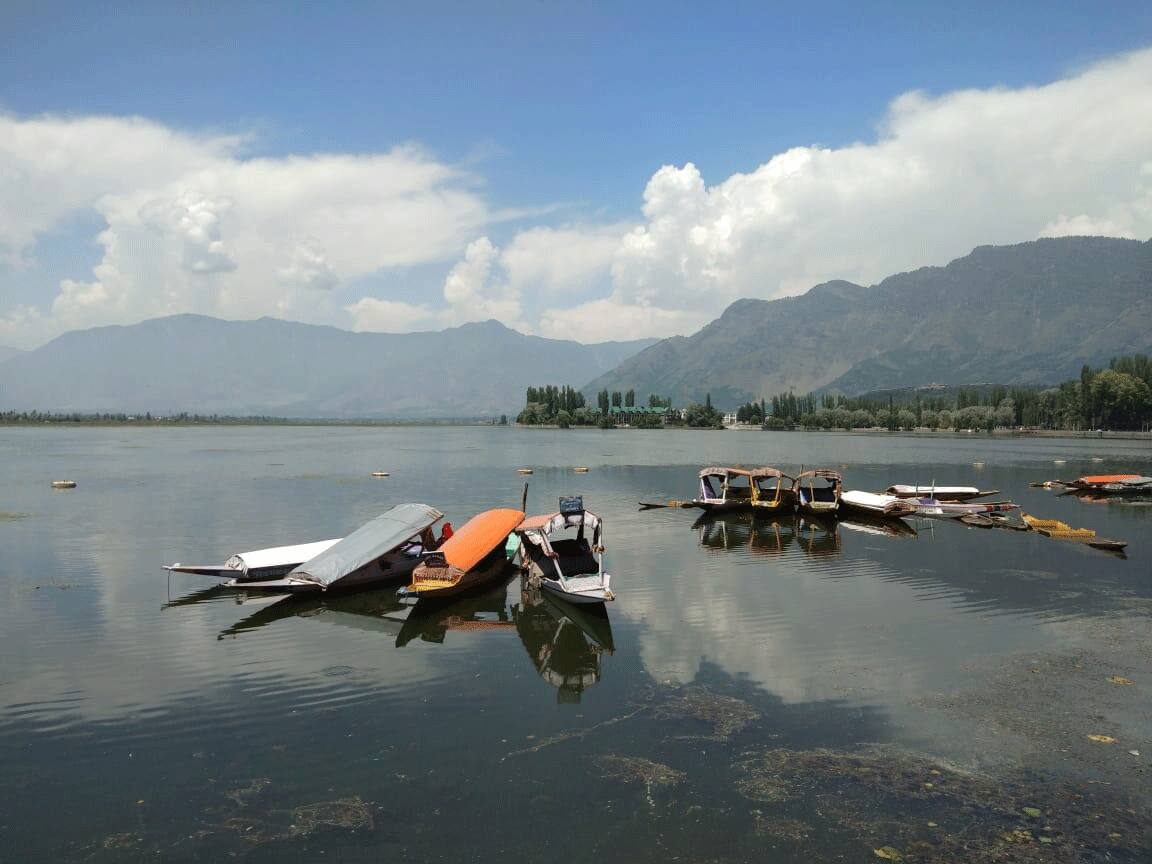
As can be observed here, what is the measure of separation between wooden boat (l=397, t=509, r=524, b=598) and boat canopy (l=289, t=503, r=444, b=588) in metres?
1.65

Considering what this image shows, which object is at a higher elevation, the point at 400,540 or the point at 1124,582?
the point at 400,540

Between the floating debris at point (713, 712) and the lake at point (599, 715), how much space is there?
3.5 inches

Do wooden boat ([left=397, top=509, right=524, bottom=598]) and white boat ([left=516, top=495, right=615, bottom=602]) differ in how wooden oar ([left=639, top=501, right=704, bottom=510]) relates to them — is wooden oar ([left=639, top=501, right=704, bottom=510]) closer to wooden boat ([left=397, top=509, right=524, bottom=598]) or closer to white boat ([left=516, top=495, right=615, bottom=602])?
wooden boat ([left=397, top=509, right=524, bottom=598])

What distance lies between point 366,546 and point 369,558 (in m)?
0.85

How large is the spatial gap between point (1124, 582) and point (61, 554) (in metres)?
54.5

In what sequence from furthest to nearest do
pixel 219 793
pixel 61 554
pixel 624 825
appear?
pixel 61 554 < pixel 219 793 < pixel 624 825

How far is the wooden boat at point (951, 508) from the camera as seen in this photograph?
54.5 m

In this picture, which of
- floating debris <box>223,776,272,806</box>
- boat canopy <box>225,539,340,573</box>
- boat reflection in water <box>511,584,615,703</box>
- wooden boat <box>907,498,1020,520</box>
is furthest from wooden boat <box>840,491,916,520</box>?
floating debris <box>223,776,272,806</box>

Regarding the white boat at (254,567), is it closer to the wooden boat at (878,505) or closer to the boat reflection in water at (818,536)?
the boat reflection in water at (818,536)

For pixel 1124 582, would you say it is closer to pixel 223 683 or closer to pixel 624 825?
pixel 624 825

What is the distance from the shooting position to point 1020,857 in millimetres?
12367

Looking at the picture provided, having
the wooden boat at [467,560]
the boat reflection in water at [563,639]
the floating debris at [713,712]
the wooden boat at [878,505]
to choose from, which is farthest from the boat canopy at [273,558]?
the wooden boat at [878,505]

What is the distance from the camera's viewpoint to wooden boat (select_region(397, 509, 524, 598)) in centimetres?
2833

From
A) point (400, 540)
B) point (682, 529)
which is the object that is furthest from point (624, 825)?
point (682, 529)
